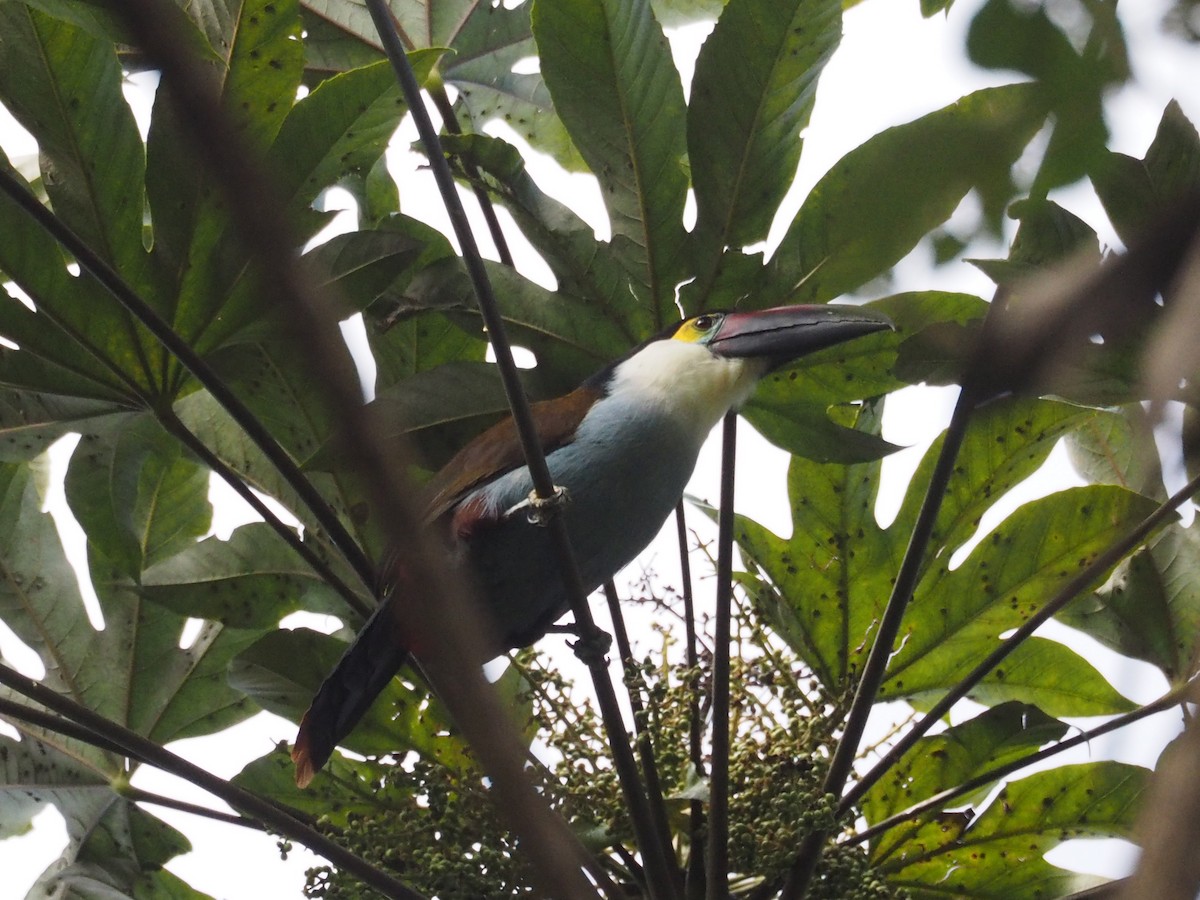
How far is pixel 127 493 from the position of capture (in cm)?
224

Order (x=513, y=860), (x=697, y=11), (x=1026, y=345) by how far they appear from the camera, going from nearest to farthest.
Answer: (x=1026, y=345), (x=513, y=860), (x=697, y=11)

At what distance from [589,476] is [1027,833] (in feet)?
3.16

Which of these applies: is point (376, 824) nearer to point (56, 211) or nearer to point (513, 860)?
point (513, 860)

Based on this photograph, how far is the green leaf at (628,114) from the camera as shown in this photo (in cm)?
207

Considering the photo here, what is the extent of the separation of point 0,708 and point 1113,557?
1.68 metres

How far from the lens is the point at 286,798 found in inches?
88.4

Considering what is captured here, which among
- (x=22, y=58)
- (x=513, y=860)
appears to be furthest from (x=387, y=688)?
(x=22, y=58)

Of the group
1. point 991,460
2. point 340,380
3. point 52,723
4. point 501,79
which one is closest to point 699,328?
point 991,460

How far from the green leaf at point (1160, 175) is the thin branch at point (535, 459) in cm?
78

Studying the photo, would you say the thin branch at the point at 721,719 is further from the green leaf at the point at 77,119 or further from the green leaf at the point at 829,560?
the green leaf at the point at 77,119

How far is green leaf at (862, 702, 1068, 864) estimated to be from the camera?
6.93 ft

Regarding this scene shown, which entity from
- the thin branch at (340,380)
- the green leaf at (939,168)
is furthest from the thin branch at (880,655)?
the thin branch at (340,380)

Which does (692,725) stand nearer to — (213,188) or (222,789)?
(222,789)

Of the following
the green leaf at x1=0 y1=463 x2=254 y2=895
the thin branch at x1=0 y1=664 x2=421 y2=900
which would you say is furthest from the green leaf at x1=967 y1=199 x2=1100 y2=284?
the green leaf at x1=0 y1=463 x2=254 y2=895
